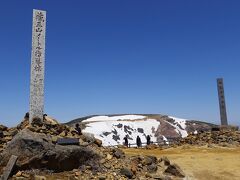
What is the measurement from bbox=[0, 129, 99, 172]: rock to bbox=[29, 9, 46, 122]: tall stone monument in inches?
126

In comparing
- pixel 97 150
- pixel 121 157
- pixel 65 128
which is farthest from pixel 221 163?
pixel 65 128

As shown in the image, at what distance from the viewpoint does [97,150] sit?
17.5m

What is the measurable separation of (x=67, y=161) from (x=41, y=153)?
1339 millimetres

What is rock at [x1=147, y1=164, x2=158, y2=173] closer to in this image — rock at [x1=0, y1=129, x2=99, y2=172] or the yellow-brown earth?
the yellow-brown earth

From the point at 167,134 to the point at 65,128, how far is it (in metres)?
59.7

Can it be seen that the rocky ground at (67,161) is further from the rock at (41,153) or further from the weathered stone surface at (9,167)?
the weathered stone surface at (9,167)

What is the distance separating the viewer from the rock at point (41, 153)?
1497 centimetres

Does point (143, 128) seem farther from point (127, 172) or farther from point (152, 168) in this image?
point (127, 172)

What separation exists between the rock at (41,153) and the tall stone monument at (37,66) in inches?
126

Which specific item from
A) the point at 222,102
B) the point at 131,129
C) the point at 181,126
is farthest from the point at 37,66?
A: the point at 181,126

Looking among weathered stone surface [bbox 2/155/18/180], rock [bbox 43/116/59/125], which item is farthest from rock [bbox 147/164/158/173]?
weathered stone surface [bbox 2/155/18/180]

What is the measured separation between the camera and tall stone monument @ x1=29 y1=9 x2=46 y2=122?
19094 millimetres

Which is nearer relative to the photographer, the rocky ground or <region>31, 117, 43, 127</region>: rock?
the rocky ground

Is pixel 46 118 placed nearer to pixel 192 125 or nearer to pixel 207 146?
pixel 207 146
